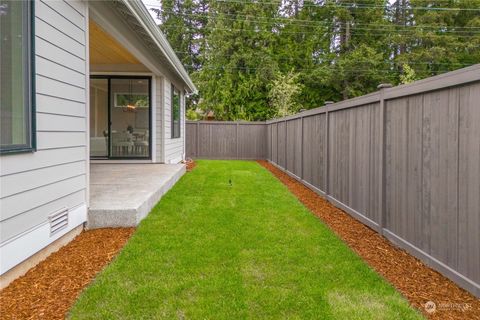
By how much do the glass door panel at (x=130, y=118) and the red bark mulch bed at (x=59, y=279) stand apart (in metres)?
5.14

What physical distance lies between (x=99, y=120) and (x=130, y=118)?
823 millimetres

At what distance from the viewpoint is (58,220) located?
338 cm

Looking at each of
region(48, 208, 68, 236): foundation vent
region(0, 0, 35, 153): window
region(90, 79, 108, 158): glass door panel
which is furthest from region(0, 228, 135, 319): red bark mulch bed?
region(90, 79, 108, 158): glass door panel

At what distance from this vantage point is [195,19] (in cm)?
2750

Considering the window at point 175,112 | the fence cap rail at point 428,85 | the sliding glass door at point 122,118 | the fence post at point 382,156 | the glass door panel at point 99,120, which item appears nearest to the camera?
the fence cap rail at point 428,85

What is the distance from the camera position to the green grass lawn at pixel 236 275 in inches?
95.0

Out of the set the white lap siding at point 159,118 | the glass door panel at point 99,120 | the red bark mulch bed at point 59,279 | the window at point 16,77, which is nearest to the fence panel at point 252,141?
the white lap siding at point 159,118

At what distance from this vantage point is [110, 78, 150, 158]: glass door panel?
341 inches

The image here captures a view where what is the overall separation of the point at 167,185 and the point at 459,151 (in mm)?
4526

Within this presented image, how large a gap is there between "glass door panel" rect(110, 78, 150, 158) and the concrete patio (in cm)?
138

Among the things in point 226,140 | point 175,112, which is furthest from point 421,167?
point 226,140

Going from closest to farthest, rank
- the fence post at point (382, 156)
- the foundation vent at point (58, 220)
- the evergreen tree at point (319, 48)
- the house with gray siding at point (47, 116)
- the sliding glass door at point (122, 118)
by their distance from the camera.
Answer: the house with gray siding at point (47, 116)
the foundation vent at point (58, 220)
the fence post at point (382, 156)
the sliding glass door at point (122, 118)
the evergreen tree at point (319, 48)

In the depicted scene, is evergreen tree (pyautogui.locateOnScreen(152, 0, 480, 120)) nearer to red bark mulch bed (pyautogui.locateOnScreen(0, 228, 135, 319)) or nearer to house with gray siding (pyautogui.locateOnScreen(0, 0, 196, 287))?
house with gray siding (pyautogui.locateOnScreen(0, 0, 196, 287))

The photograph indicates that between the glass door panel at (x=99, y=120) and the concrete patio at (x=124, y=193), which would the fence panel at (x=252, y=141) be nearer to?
the glass door panel at (x=99, y=120)
